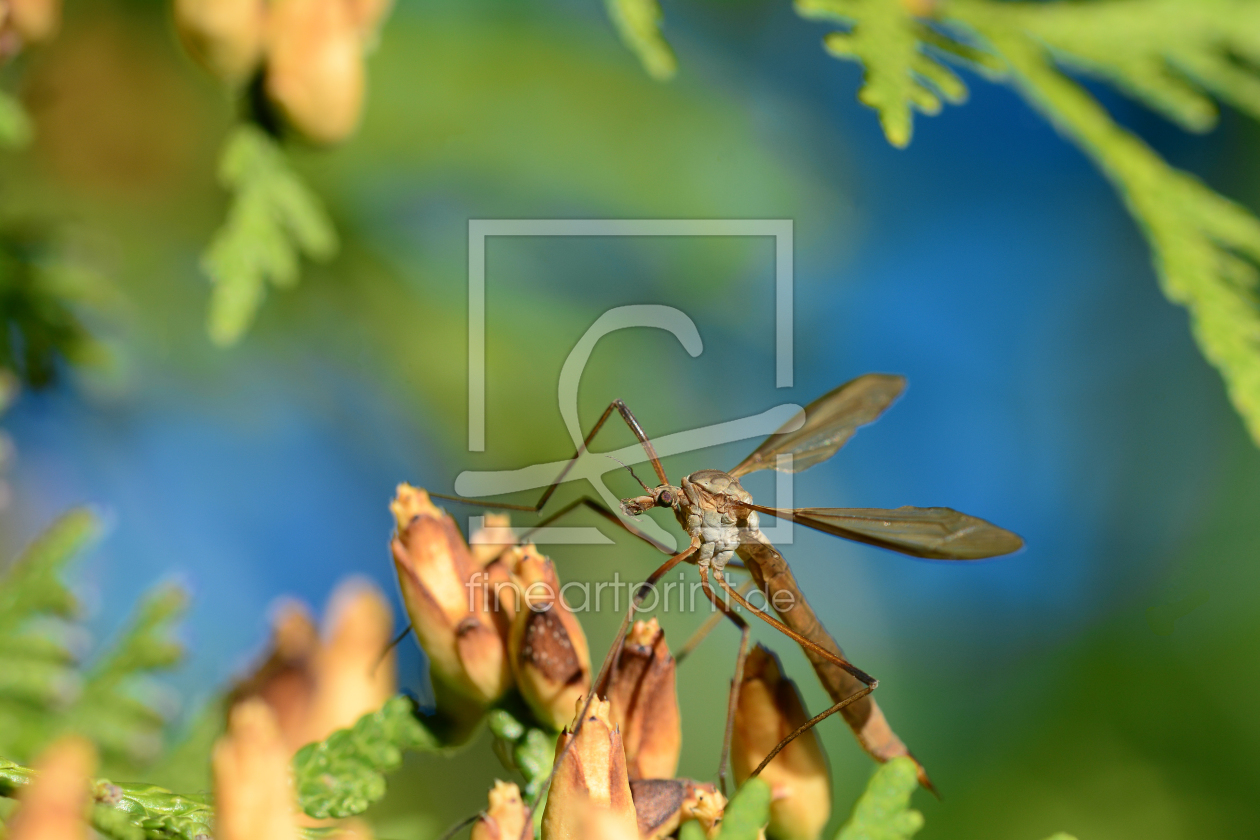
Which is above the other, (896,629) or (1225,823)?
(896,629)

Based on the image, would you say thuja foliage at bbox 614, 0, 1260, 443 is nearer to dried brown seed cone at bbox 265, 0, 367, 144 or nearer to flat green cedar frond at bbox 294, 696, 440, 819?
dried brown seed cone at bbox 265, 0, 367, 144

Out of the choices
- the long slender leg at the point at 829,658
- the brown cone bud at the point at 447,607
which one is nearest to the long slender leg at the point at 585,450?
the long slender leg at the point at 829,658

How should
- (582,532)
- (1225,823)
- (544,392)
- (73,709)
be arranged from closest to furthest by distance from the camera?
(73,709) < (1225,823) < (582,532) < (544,392)

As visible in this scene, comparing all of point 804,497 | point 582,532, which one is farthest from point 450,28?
point 804,497

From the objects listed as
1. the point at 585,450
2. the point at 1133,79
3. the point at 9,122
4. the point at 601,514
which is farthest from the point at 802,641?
the point at 9,122

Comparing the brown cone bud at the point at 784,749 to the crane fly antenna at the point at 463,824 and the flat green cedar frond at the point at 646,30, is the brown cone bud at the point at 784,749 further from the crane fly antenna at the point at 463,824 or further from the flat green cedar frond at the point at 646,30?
the flat green cedar frond at the point at 646,30

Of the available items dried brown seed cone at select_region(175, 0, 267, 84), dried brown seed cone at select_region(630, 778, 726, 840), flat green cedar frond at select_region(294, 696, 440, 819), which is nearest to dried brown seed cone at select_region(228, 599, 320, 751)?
flat green cedar frond at select_region(294, 696, 440, 819)

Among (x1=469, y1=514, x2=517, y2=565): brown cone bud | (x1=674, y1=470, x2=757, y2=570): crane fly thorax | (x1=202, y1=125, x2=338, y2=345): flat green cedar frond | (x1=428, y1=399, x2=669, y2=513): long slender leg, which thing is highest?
(x1=202, y1=125, x2=338, y2=345): flat green cedar frond

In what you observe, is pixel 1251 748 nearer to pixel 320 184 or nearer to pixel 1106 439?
pixel 1106 439
